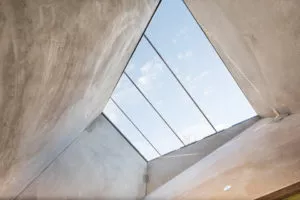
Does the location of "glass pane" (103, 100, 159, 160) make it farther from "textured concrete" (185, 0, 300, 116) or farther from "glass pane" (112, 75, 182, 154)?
"textured concrete" (185, 0, 300, 116)

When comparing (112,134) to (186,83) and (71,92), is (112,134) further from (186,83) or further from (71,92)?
(71,92)

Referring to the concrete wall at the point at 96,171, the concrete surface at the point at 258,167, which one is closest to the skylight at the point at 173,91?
the concrete wall at the point at 96,171

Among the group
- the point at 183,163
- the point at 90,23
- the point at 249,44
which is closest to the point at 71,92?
the point at 90,23

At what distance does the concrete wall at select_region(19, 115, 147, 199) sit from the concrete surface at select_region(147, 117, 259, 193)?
190 mm

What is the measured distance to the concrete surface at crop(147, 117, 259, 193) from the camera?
352 centimetres

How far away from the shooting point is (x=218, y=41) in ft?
8.92

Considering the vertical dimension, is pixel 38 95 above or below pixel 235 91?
above

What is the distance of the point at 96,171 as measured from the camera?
12.6ft

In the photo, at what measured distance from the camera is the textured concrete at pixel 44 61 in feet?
3.03

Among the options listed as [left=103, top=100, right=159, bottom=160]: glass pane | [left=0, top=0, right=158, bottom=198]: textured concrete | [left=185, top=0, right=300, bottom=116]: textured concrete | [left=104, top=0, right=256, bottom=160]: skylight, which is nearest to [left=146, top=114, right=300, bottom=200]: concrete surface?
[left=185, top=0, right=300, bottom=116]: textured concrete

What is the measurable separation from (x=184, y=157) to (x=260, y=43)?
211 cm

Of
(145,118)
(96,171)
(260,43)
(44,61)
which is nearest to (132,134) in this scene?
(145,118)

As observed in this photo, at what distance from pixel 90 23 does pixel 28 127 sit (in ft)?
2.46

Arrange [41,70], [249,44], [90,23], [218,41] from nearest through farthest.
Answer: [41,70] < [90,23] < [249,44] < [218,41]
